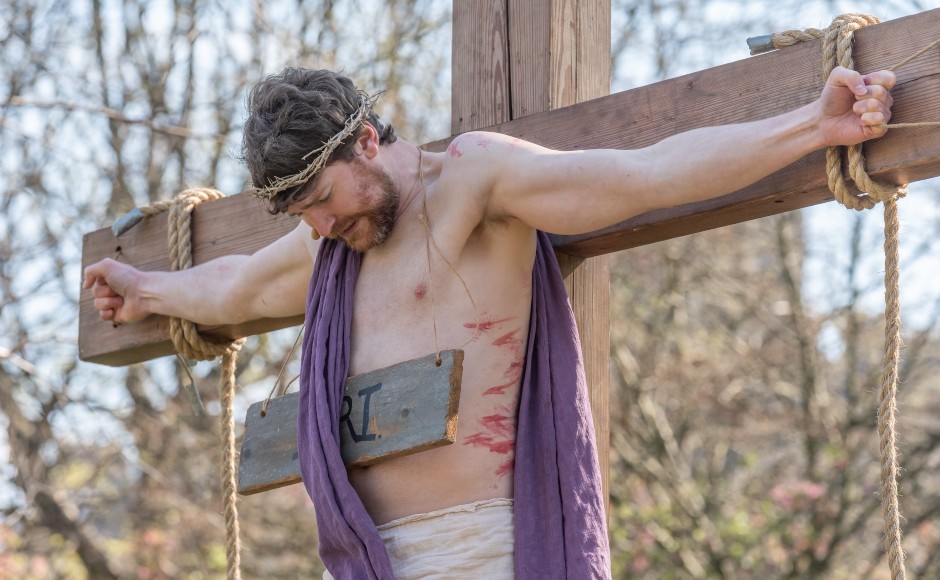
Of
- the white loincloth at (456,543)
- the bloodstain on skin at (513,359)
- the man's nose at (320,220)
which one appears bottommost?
the white loincloth at (456,543)

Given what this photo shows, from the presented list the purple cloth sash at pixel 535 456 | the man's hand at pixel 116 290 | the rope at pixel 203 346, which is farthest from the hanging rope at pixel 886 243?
the man's hand at pixel 116 290

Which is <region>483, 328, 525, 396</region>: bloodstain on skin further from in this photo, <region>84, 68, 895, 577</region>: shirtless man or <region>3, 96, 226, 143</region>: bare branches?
<region>3, 96, 226, 143</region>: bare branches

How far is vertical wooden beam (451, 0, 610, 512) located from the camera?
2.67 metres

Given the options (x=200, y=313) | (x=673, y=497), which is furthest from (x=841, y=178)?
(x=673, y=497)

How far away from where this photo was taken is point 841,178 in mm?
2242

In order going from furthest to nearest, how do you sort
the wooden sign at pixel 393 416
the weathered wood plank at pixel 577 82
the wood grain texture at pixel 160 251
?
the wood grain texture at pixel 160 251
the weathered wood plank at pixel 577 82
the wooden sign at pixel 393 416

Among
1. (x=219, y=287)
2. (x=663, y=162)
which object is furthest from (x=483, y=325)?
(x=219, y=287)

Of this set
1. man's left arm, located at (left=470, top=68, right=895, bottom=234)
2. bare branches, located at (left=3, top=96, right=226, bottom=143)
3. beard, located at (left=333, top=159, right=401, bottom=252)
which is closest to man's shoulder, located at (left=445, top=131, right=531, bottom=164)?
man's left arm, located at (left=470, top=68, right=895, bottom=234)

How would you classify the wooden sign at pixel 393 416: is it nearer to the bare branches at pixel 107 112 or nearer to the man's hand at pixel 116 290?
the man's hand at pixel 116 290

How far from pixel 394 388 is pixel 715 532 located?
480cm

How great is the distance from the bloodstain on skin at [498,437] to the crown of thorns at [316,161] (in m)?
0.55

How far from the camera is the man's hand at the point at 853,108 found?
2.14 m

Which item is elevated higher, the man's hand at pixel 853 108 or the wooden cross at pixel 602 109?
the wooden cross at pixel 602 109

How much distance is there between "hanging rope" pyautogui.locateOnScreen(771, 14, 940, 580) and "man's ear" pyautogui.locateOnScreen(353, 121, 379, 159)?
2.72 feet
